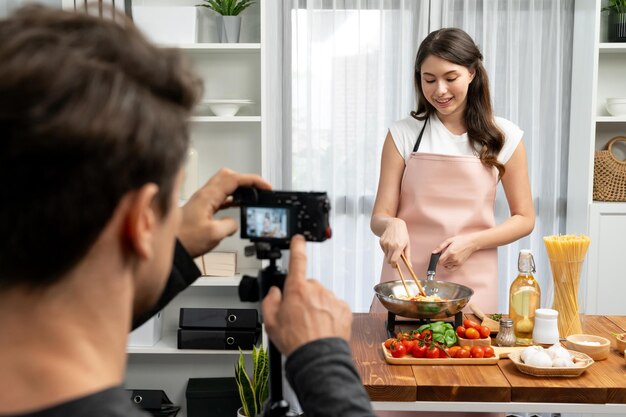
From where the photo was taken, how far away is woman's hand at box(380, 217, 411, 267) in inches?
92.7

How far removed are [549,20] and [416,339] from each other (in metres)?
2.39

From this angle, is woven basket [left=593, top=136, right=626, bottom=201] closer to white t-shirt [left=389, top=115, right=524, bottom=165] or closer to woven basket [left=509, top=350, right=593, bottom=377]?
white t-shirt [left=389, top=115, right=524, bottom=165]

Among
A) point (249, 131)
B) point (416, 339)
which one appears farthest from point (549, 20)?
point (416, 339)

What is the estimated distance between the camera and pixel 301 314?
929 millimetres

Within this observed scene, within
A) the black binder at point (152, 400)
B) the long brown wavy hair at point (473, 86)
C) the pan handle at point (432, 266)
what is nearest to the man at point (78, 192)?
the pan handle at point (432, 266)

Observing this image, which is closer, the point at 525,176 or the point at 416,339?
the point at 416,339

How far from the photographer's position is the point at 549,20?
3.82m

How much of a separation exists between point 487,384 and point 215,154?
211cm

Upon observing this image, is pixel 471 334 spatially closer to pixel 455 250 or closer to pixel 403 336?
pixel 403 336

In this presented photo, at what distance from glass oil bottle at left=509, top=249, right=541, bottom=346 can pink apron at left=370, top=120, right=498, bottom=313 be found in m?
0.48

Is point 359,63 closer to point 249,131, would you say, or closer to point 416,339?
point 249,131

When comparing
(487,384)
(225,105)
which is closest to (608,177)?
(225,105)

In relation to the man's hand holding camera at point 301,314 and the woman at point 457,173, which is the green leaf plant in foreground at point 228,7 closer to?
the woman at point 457,173

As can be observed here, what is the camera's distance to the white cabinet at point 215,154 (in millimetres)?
3561
